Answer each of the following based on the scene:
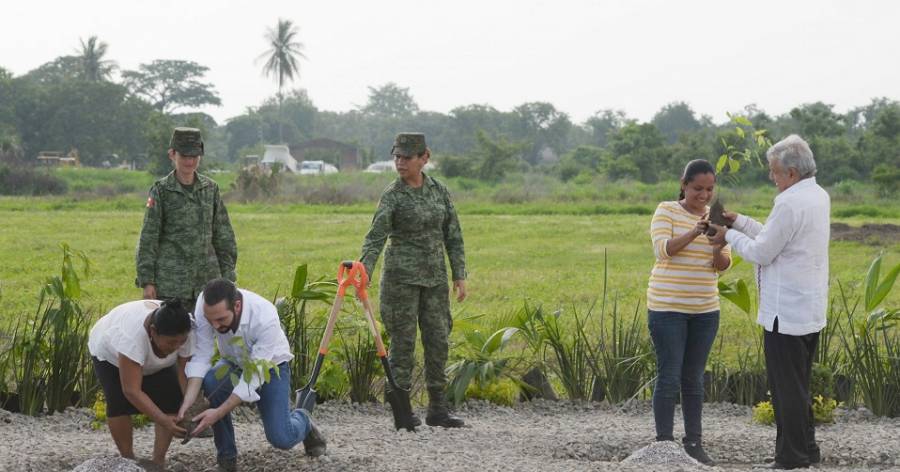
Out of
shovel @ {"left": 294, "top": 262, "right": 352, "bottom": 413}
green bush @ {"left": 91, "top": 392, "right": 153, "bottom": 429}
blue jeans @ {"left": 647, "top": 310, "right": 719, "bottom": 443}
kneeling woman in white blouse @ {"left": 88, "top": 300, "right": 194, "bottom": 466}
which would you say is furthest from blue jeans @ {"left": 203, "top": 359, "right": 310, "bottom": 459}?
blue jeans @ {"left": 647, "top": 310, "right": 719, "bottom": 443}

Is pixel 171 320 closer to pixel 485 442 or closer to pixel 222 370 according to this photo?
pixel 222 370

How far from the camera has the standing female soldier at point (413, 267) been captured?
6.83m

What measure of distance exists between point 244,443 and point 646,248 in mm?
16585

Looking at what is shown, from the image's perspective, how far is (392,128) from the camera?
104m

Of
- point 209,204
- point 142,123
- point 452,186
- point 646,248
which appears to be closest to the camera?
point 209,204

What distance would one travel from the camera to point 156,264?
21.4ft

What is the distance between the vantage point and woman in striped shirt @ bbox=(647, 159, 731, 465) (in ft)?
19.2

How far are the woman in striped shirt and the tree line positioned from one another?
722mm

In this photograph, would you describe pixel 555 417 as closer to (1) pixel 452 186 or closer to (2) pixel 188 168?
(2) pixel 188 168

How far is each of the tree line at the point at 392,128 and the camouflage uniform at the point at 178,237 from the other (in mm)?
2966

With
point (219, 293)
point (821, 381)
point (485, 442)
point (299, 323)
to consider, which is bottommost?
point (485, 442)

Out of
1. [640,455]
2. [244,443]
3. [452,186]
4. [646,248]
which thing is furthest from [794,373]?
[452,186]

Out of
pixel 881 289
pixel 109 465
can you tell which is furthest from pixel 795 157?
pixel 109 465

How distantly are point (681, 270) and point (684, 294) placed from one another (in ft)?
0.39
